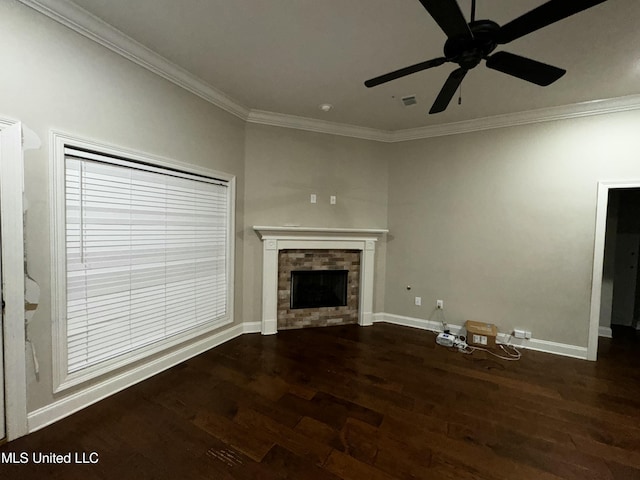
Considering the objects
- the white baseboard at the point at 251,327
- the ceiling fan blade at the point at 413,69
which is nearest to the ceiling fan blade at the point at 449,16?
the ceiling fan blade at the point at 413,69

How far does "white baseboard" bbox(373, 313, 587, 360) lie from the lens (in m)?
3.01

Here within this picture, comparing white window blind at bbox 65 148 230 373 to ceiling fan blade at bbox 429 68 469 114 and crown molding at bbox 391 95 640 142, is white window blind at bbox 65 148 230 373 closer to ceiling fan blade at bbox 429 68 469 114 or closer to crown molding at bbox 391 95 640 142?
ceiling fan blade at bbox 429 68 469 114

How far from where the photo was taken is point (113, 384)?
85.6 inches

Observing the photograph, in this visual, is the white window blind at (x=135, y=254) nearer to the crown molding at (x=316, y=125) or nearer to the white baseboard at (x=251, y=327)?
the white baseboard at (x=251, y=327)

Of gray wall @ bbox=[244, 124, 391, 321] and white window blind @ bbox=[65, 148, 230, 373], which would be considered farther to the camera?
gray wall @ bbox=[244, 124, 391, 321]

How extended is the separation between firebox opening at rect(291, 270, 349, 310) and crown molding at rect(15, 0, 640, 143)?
195 centimetres

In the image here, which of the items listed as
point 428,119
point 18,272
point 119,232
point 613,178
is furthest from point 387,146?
point 18,272

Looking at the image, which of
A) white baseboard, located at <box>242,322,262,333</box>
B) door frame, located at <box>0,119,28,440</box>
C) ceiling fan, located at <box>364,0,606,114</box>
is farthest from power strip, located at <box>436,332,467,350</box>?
door frame, located at <box>0,119,28,440</box>

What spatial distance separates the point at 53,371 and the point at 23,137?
1540 mm

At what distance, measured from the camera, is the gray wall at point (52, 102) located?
1635 mm

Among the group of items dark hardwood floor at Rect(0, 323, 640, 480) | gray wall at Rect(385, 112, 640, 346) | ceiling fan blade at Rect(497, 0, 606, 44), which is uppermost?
ceiling fan blade at Rect(497, 0, 606, 44)

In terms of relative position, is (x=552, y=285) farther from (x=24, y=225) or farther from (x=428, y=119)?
(x=24, y=225)

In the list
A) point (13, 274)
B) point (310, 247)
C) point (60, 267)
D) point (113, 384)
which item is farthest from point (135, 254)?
A: point (310, 247)

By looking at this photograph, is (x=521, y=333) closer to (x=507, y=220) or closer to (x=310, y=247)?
(x=507, y=220)
